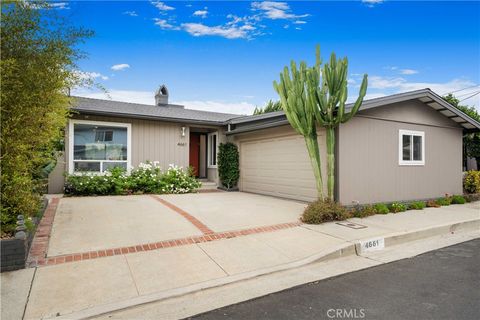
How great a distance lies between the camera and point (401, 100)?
8648 millimetres

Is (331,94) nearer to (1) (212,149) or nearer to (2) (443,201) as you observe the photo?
(2) (443,201)

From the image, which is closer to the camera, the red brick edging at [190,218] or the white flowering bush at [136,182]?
the red brick edging at [190,218]

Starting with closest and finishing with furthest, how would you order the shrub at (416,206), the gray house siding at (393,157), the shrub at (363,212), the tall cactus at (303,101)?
the tall cactus at (303,101)
the shrub at (363,212)
the gray house siding at (393,157)
the shrub at (416,206)

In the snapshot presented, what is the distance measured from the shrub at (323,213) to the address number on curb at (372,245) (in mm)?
1399

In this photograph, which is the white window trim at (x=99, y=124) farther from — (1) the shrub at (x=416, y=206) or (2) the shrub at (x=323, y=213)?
(1) the shrub at (x=416, y=206)

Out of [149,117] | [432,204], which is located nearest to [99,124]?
[149,117]

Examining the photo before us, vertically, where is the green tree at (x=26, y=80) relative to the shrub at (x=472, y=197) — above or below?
above

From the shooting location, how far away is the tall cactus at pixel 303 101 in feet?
22.4

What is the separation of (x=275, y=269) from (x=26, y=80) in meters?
4.37

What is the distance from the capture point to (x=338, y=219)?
682 centimetres

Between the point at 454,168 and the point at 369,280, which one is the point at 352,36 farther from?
the point at 369,280

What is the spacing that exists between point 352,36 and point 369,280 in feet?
35.1

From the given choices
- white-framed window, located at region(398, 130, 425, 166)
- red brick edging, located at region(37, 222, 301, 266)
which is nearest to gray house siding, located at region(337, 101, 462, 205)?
white-framed window, located at region(398, 130, 425, 166)

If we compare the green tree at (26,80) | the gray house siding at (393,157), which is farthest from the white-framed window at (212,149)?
the green tree at (26,80)
